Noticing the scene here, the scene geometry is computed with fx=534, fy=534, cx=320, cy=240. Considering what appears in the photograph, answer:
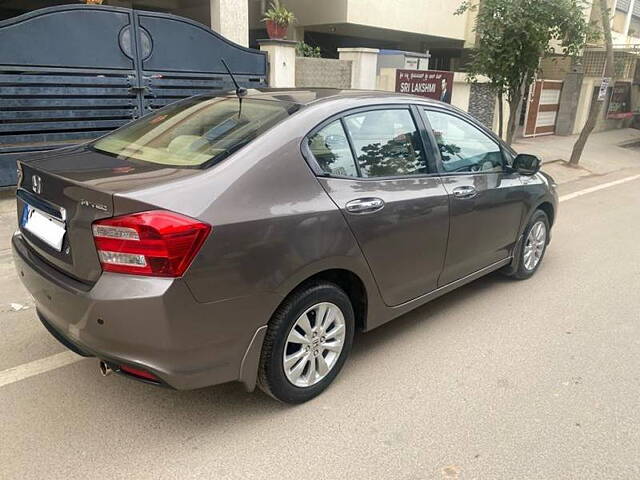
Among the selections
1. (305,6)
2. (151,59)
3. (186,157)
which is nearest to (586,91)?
(305,6)

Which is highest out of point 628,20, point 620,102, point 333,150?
point 628,20

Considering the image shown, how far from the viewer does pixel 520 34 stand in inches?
356

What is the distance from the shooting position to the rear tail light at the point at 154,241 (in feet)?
7.19

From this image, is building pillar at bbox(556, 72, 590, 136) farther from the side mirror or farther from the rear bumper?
the rear bumper

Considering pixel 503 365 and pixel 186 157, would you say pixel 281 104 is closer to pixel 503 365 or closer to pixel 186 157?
pixel 186 157

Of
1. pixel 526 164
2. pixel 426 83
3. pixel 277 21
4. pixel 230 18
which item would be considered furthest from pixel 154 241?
pixel 426 83

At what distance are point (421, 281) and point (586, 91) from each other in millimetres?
17104

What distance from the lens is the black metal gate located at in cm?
607

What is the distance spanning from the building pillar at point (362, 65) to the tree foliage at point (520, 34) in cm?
190

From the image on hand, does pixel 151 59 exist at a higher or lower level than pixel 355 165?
higher

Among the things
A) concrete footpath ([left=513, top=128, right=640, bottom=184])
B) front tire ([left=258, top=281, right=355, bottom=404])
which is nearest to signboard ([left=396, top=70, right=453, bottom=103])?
concrete footpath ([left=513, top=128, right=640, bottom=184])

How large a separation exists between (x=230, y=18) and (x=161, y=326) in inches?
305

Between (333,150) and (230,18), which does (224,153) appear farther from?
(230,18)

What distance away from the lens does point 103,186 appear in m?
2.32
